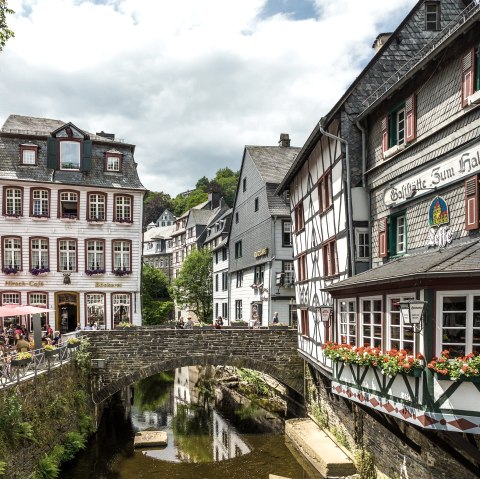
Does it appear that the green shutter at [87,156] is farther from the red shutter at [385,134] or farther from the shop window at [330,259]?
the red shutter at [385,134]

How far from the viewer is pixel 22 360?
1616 cm

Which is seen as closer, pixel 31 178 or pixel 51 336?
pixel 51 336

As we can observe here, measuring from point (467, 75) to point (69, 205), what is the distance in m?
24.3

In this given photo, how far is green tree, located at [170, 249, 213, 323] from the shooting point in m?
54.1

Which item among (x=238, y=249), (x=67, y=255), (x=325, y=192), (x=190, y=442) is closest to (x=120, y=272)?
(x=67, y=255)

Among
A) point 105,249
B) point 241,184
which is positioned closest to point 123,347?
point 105,249

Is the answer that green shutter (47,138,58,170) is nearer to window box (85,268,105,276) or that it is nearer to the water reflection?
window box (85,268,105,276)

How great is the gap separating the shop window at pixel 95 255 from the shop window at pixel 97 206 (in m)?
1.41

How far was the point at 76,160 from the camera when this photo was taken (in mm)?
31688

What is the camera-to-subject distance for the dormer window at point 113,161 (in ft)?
106

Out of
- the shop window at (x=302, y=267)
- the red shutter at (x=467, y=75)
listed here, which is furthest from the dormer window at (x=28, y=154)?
the red shutter at (x=467, y=75)

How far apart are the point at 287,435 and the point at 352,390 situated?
9.41m

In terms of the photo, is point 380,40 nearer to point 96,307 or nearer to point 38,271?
point 96,307

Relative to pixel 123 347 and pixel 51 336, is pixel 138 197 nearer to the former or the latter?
pixel 51 336
